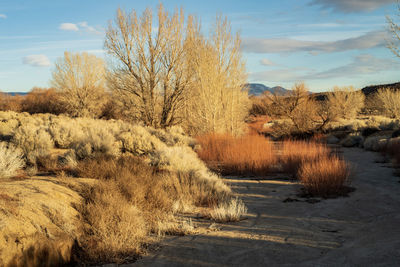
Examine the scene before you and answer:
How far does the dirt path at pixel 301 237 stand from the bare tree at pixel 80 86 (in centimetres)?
3083

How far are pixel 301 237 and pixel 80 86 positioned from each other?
33727 millimetres

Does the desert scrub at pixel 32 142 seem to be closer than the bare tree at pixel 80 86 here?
Yes

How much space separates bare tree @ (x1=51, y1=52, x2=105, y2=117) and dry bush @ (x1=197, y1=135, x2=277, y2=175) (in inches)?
993

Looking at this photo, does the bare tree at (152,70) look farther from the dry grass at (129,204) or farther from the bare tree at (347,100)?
the bare tree at (347,100)

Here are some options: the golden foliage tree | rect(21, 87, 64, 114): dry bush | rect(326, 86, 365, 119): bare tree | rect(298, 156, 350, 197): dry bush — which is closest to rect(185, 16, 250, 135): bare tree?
the golden foliage tree

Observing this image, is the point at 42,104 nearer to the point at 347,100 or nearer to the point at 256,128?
the point at 256,128

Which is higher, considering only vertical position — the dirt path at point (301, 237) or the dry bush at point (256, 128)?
the dry bush at point (256, 128)

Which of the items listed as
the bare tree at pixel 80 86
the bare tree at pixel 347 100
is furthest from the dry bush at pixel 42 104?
the bare tree at pixel 347 100

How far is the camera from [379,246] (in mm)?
3379

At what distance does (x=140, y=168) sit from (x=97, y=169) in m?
0.94

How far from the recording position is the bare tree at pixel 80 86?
3319 cm

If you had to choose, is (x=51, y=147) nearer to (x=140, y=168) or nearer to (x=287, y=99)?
(x=140, y=168)

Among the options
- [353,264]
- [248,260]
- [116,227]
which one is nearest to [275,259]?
[248,260]

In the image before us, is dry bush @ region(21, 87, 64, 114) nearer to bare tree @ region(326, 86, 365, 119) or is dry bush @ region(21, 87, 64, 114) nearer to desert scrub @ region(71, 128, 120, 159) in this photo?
desert scrub @ region(71, 128, 120, 159)
